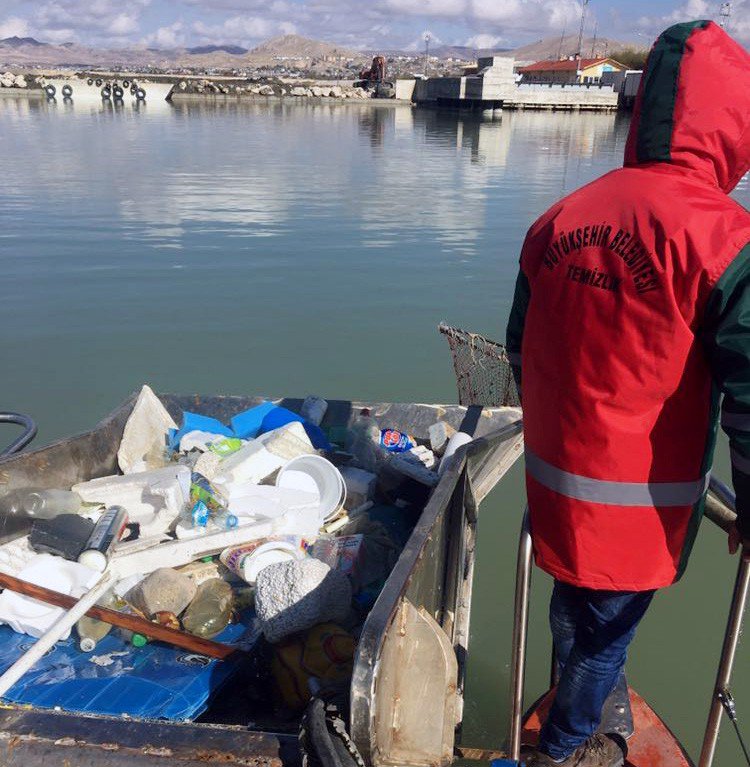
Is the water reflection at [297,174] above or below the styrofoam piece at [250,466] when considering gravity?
below

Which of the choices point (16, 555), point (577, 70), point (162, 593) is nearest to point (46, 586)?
point (16, 555)

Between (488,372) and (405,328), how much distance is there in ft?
12.4

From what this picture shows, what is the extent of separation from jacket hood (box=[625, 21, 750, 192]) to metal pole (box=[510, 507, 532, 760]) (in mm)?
1173

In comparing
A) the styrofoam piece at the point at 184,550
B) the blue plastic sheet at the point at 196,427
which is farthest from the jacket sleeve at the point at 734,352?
the blue plastic sheet at the point at 196,427

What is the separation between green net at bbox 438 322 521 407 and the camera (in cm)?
505

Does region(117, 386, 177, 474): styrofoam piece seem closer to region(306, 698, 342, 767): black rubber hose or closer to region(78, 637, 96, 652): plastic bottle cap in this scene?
region(78, 637, 96, 652): plastic bottle cap

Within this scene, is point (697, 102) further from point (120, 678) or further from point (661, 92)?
point (120, 678)

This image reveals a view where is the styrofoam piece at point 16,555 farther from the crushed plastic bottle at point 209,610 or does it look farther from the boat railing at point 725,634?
the boat railing at point 725,634

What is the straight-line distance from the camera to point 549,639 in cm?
405

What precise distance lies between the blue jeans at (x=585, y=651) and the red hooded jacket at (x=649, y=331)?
126 mm

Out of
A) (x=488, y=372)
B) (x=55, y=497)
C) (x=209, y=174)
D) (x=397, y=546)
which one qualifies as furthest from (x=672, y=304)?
(x=209, y=174)

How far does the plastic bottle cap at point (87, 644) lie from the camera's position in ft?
9.74

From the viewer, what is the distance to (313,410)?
476 cm

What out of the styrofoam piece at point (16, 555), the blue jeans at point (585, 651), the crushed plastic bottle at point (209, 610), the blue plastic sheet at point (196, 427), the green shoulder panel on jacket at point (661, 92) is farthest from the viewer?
the blue plastic sheet at point (196, 427)
